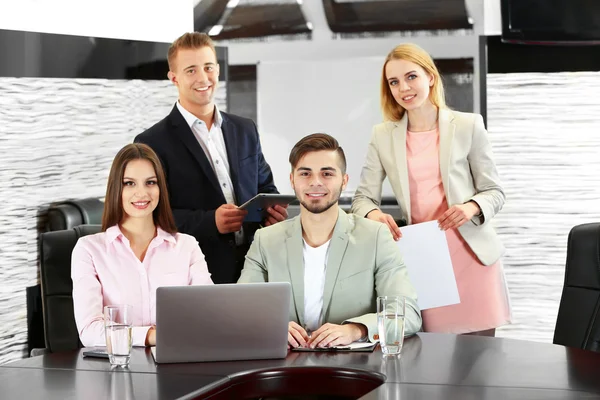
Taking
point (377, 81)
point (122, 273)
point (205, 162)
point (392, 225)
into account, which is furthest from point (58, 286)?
point (377, 81)

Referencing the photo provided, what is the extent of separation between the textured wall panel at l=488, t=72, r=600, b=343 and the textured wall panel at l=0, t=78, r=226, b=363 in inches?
75.0

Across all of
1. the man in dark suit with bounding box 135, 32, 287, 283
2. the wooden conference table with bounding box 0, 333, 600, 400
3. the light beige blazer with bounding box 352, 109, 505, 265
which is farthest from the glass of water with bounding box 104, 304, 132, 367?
the light beige blazer with bounding box 352, 109, 505, 265

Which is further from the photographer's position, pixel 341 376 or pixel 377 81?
pixel 377 81

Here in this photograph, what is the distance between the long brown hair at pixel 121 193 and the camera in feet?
9.28

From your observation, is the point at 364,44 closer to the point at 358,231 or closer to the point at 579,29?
the point at 579,29

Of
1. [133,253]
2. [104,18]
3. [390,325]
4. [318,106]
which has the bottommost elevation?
[390,325]

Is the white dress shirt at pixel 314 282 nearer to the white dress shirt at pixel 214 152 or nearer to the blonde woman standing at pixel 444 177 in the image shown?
the blonde woman standing at pixel 444 177

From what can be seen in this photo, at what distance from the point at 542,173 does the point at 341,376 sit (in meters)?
2.67

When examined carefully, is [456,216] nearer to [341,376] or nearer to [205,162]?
[205,162]

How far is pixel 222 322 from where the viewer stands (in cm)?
226

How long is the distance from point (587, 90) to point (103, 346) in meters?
2.96

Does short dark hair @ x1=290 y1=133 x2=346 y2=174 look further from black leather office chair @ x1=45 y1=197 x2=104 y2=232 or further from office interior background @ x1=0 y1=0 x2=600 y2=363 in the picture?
office interior background @ x1=0 y1=0 x2=600 y2=363

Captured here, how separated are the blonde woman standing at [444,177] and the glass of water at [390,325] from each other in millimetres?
867

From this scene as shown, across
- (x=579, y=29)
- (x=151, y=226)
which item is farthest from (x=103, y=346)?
(x=579, y=29)
